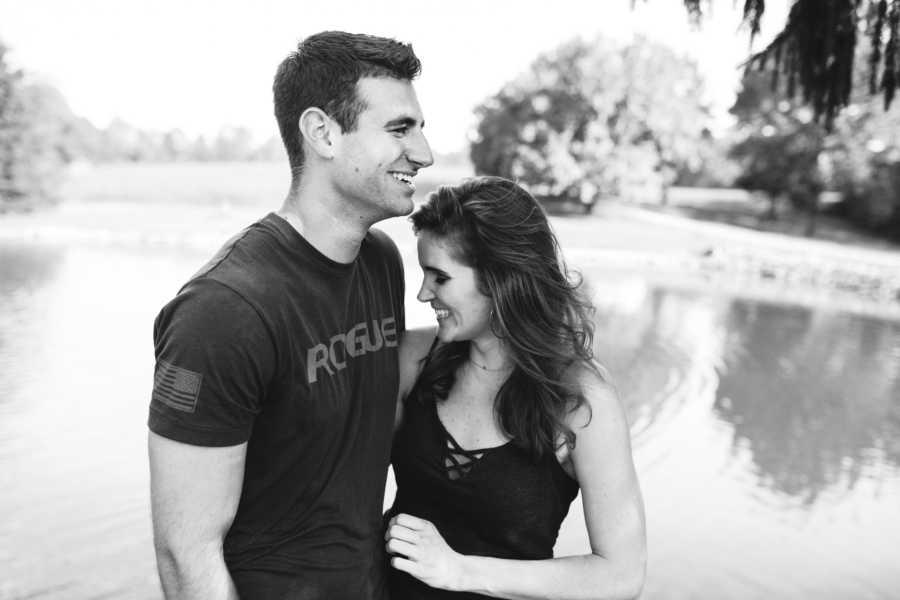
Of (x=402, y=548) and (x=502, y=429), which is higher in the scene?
(x=502, y=429)

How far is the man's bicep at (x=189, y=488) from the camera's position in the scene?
1.46 m

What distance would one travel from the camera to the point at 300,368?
1.61m

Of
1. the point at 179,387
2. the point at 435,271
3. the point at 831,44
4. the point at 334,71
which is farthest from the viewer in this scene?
the point at 831,44

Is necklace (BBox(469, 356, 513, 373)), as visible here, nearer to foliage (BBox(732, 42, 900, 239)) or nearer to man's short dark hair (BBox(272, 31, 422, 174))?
man's short dark hair (BBox(272, 31, 422, 174))

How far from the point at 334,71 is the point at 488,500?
1.12 meters

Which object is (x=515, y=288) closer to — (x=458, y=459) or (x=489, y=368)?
(x=489, y=368)

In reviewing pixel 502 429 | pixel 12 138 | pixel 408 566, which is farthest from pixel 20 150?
pixel 408 566

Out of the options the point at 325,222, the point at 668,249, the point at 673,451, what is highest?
the point at 325,222

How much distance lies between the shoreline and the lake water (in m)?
8.30

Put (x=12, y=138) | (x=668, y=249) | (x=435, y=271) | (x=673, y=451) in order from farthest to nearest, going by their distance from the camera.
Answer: (x=12, y=138), (x=668, y=249), (x=673, y=451), (x=435, y=271)

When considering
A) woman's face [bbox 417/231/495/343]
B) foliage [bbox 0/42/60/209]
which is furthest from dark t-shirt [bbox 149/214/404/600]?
foliage [bbox 0/42/60/209]

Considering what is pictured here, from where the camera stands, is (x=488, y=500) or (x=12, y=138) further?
(x=12, y=138)

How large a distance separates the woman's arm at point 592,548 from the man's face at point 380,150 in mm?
717

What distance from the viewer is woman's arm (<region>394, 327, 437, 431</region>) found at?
7.14ft
